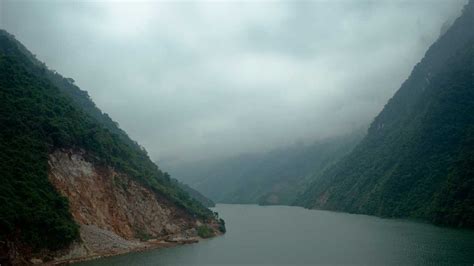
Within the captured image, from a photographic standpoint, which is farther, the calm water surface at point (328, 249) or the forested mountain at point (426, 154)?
the forested mountain at point (426, 154)

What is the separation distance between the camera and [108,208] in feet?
232

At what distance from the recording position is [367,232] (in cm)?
8831

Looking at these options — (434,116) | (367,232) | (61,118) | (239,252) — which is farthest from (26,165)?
(434,116)

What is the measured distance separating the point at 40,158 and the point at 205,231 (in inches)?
1529

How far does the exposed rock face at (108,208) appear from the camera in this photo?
62106mm

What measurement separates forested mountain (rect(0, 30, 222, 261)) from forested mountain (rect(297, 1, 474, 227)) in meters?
55.0

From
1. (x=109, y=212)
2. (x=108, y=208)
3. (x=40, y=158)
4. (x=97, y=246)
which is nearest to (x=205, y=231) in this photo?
(x=109, y=212)

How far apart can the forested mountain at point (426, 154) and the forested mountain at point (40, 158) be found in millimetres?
54968

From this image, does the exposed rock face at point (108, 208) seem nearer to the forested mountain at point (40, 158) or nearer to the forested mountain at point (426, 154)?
the forested mountain at point (40, 158)

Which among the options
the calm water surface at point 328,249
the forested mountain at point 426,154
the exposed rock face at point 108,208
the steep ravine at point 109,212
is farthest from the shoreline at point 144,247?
the forested mountain at point 426,154

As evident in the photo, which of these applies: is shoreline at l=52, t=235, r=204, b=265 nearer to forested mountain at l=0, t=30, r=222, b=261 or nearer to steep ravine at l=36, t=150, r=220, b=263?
steep ravine at l=36, t=150, r=220, b=263

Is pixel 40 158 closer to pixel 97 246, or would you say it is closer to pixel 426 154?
pixel 97 246

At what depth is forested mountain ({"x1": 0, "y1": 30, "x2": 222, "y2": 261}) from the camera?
165ft

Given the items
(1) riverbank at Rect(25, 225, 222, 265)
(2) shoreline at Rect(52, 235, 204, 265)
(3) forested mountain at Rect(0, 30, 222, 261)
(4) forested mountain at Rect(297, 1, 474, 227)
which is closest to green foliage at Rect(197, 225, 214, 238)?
(2) shoreline at Rect(52, 235, 204, 265)
